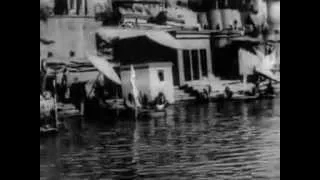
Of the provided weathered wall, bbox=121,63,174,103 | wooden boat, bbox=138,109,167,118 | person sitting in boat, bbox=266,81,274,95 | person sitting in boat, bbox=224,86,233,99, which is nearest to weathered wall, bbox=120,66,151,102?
weathered wall, bbox=121,63,174,103

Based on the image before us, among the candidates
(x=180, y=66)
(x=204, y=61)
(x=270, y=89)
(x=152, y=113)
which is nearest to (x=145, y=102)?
(x=152, y=113)

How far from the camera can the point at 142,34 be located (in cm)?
253

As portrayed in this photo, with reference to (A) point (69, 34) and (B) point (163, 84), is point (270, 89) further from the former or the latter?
(A) point (69, 34)

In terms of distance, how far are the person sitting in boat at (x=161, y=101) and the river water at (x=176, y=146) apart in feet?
0.16

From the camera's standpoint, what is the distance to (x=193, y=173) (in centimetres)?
246

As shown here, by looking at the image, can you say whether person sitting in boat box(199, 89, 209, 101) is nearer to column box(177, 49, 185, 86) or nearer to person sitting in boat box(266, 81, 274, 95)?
column box(177, 49, 185, 86)

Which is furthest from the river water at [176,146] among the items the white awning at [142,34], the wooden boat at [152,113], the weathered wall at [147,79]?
the white awning at [142,34]

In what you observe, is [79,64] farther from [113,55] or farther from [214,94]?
[214,94]

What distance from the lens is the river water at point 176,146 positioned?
2.42 metres

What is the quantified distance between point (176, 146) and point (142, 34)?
2.03 feet

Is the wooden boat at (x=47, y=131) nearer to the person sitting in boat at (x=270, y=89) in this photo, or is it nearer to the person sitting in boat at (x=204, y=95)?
the person sitting in boat at (x=204, y=95)

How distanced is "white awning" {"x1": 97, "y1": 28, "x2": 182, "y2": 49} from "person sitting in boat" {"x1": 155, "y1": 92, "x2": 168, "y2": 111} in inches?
10.8

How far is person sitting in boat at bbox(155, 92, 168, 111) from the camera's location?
2555 millimetres
